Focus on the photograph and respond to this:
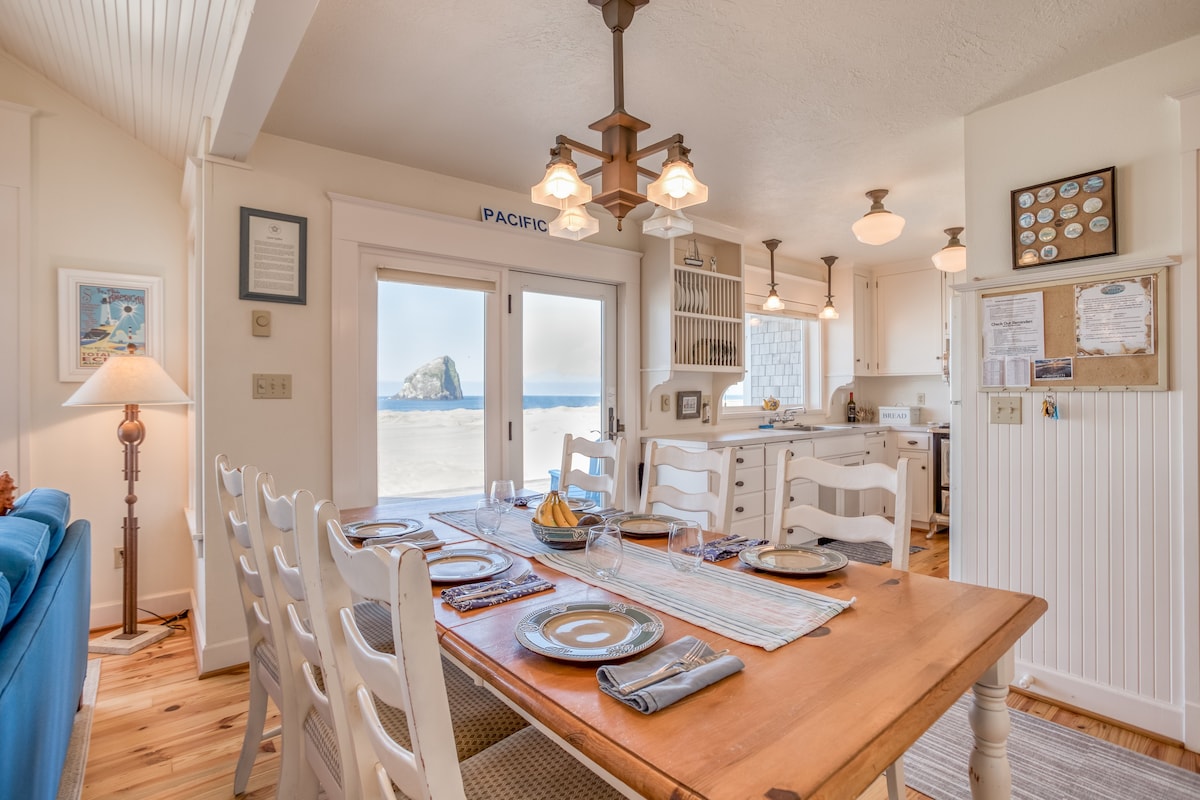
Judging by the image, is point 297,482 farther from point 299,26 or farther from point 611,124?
point 611,124

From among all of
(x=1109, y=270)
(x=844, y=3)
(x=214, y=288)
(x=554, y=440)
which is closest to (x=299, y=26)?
(x=214, y=288)

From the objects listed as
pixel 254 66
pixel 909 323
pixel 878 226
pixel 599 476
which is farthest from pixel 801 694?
pixel 909 323

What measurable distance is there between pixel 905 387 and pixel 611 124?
16.2 feet

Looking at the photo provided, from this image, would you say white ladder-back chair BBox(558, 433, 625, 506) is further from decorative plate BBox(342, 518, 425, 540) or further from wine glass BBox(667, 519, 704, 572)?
wine glass BBox(667, 519, 704, 572)

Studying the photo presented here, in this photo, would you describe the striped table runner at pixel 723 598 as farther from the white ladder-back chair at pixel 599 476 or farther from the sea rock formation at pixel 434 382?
the sea rock formation at pixel 434 382

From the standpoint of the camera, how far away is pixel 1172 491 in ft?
6.72

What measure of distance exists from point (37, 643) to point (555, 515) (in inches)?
46.0

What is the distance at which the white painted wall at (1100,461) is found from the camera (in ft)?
6.66

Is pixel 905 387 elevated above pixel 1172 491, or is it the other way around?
pixel 905 387

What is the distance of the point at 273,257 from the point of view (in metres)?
2.64

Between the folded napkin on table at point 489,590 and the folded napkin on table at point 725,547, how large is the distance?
461 mm

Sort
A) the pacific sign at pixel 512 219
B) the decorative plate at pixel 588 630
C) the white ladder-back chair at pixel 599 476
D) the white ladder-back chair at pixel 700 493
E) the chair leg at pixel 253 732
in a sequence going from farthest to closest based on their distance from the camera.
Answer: the pacific sign at pixel 512 219
the white ladder-back chair at pixel 599 476
the white ladder-back chair at pixel 700 493
the chair leg at pixel 253 732
the decorative plate at pixel 588 630

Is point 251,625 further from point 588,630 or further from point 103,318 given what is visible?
point 103,318

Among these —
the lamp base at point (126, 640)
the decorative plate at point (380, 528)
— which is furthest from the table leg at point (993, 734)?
the lamp base at point (126, 640)
